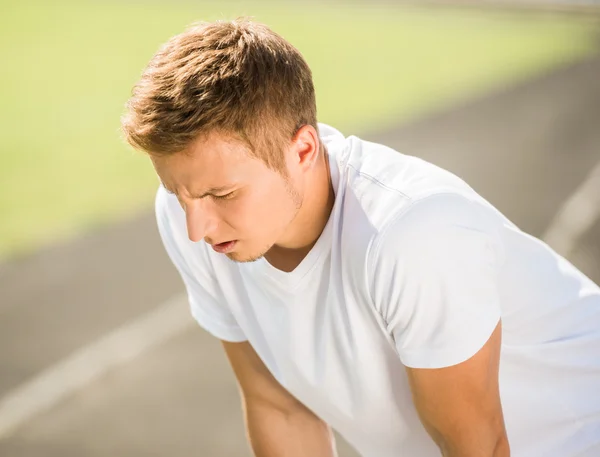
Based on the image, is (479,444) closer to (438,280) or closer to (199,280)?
(438,280)

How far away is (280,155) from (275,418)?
964 millimetres

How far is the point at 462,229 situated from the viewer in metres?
1.88

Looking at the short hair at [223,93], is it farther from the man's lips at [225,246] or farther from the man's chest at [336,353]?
the man's chest at [336,353]

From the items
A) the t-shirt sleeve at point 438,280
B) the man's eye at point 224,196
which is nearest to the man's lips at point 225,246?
the man's eye at point 224,196

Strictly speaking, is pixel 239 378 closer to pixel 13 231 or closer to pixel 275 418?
pixel 275 418

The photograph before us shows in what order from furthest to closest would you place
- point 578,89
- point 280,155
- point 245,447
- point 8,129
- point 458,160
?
point 578,89 < point 8,129 < point 458,160 < point 245,447 < point 280,155

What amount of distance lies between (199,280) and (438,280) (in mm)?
899

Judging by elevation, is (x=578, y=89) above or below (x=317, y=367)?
below

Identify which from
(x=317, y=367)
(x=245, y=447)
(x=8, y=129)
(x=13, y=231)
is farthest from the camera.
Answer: (x=8, y=129)

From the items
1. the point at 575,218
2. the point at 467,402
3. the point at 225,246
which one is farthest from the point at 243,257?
the point at 575,218

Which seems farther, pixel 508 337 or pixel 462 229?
pixel 508 337

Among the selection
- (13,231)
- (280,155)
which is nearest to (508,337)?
(280,155)

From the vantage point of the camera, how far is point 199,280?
2.53 m

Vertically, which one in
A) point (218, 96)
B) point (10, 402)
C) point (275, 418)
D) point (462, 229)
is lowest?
point (10, 402)
